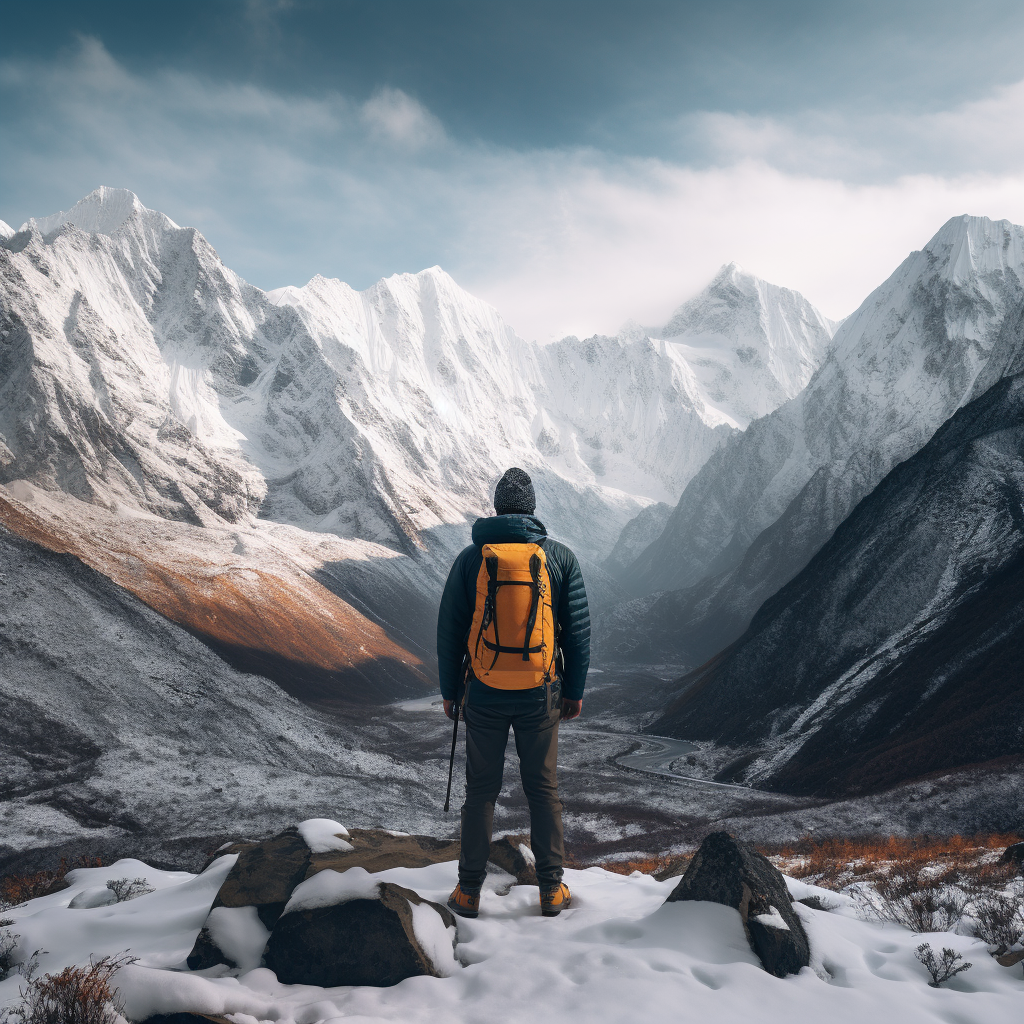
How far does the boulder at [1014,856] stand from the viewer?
22.1ft

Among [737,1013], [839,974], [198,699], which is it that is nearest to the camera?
[737,1013]

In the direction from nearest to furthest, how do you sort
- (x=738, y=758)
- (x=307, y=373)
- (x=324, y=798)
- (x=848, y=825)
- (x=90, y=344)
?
(x=848, y=825), (x=324, y=798), (x=738, y=758), (x=90, y=344), (x=307, y=373)

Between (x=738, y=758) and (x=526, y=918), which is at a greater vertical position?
(x=738, y=758)

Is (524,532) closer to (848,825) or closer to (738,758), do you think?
(848,825)

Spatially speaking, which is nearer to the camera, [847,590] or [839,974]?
[839,974]

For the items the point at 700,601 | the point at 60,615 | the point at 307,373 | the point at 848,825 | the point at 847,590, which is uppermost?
the point at 307,373

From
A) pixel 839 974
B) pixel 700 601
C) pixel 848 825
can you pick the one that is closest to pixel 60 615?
pixel 848 825

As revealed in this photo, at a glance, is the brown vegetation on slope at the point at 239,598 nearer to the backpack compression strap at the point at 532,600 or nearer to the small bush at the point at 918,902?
the backpack compression strap at the point at 532,600

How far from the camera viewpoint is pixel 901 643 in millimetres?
A: 37594

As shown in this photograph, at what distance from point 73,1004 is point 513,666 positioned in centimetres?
316

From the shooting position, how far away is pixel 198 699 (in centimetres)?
3544

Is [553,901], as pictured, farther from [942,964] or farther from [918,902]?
[918,902]

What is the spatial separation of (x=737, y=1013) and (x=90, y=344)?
13360 centimetres

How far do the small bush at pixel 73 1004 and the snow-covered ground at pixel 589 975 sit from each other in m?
0.14
